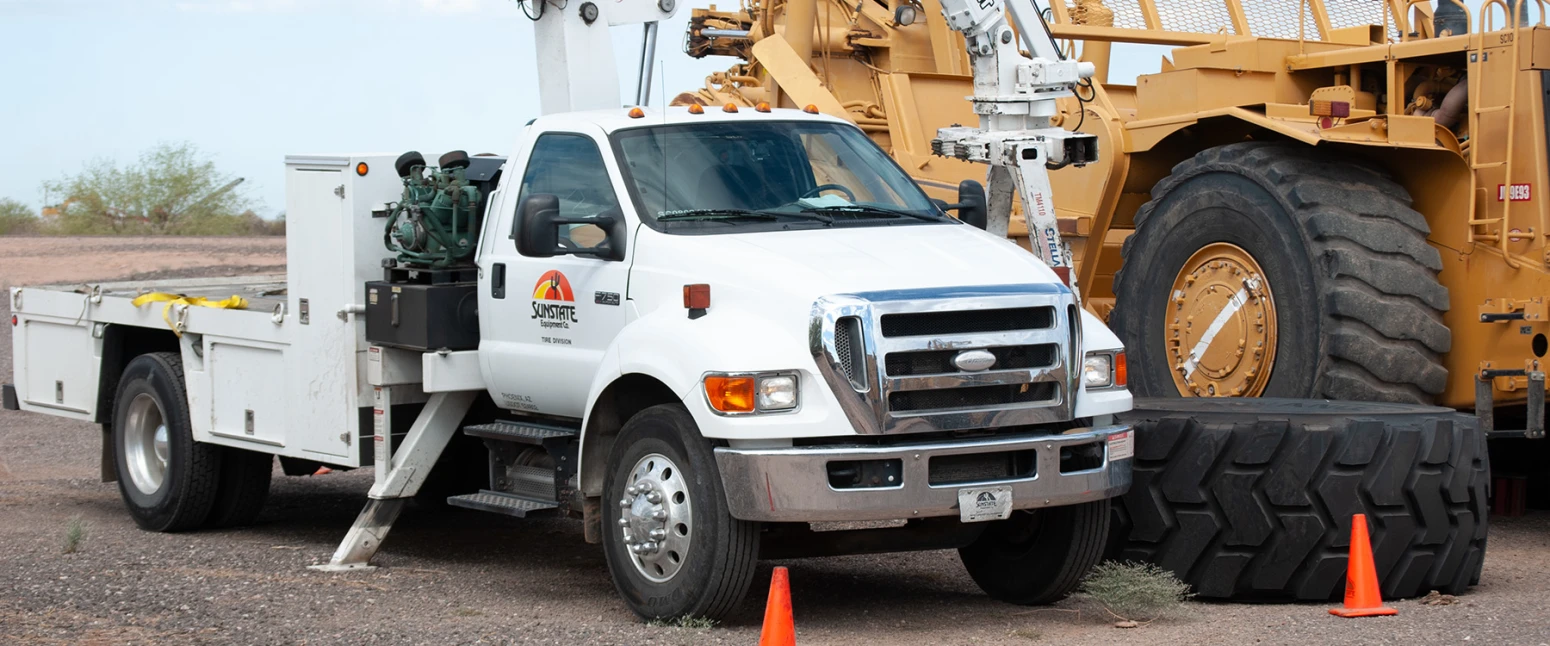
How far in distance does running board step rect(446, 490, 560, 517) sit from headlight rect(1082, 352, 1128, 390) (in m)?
2.41

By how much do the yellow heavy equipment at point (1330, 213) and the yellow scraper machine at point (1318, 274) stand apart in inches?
0.5

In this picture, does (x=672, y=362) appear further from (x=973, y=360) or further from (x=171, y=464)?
(x=171, y=464)

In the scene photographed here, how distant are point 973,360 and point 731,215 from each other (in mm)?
1444

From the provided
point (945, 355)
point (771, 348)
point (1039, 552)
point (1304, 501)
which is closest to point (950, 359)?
point (945, 355)

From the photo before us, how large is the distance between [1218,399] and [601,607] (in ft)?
10.3

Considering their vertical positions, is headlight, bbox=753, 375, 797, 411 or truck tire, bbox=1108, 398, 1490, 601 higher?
headlight, bbox=753, 375, 797, 411

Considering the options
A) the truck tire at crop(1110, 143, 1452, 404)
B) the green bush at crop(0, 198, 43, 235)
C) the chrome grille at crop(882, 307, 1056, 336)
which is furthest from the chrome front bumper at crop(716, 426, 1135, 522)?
the green bush at crop(0, 198, 43, 235)

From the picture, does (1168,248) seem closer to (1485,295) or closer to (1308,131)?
(1308,131)

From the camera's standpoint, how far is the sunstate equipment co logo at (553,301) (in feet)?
27.7

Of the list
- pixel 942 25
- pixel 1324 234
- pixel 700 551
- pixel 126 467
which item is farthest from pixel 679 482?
pixel 942 25

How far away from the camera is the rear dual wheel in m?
10.7

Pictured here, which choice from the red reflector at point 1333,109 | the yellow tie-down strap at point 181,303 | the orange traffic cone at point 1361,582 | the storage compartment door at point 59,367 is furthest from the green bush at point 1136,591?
the storage compartment door at point 59,367

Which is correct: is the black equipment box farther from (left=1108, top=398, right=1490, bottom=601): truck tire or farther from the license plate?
(left=1108, top=398, right=1490, bottom=601): truck tire

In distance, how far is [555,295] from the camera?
8.52m
